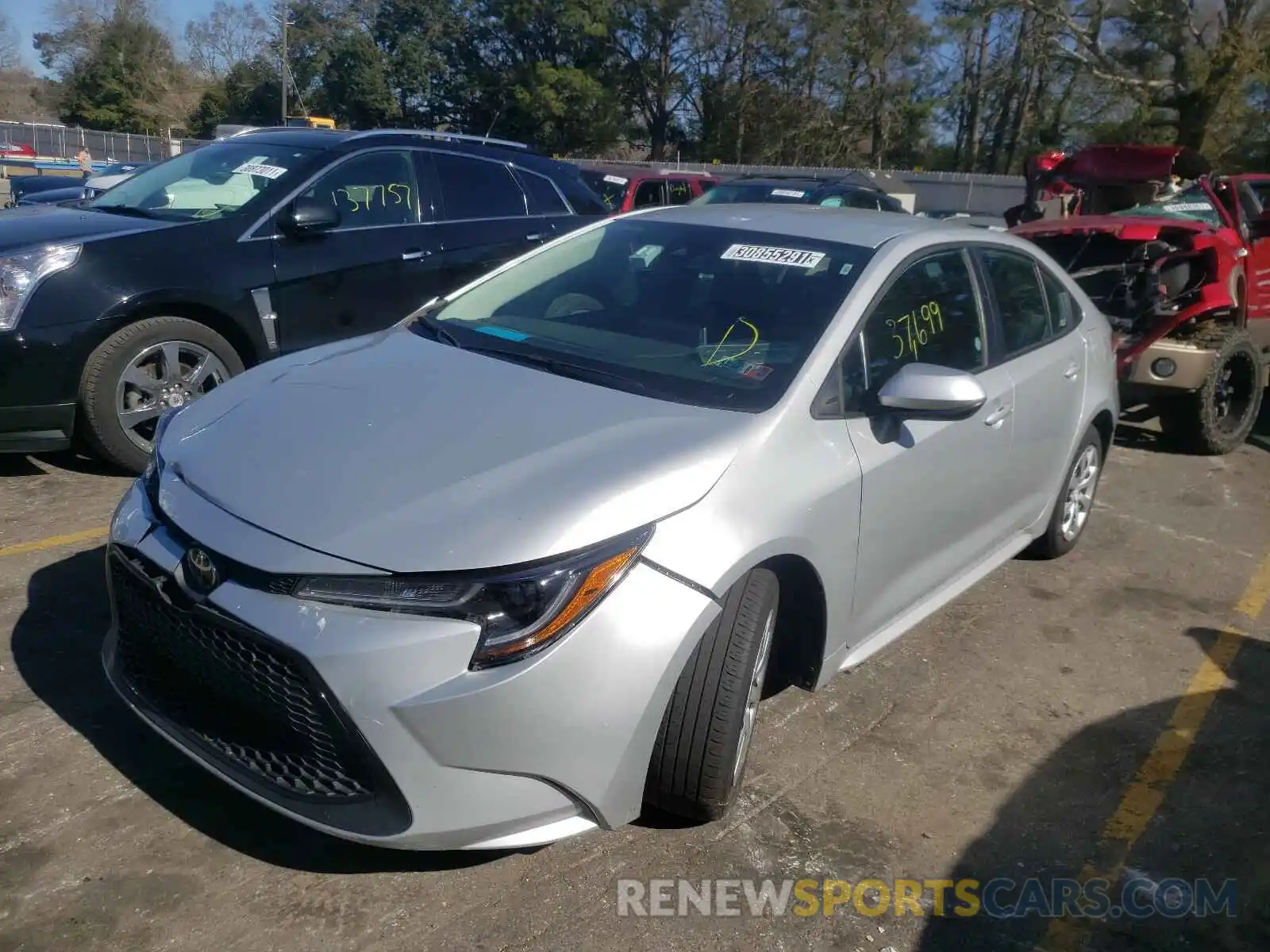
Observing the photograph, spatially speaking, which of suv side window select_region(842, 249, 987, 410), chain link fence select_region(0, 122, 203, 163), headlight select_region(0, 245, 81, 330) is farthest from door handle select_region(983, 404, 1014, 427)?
chain link fence select_region(0, 122, 203, 163)

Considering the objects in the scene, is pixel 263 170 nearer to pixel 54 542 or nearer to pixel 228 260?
pixel 228 260

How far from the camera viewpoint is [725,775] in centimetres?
284

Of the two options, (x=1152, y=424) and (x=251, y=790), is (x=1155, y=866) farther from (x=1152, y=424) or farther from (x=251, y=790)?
(x=1152, y=424)

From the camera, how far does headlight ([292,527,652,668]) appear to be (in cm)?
244

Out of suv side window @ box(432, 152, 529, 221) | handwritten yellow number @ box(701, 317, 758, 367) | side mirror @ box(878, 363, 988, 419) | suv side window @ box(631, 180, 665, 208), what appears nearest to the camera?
side mirror @ box(878, 363, 988, 419)

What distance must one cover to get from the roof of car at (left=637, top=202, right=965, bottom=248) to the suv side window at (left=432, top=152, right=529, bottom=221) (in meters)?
2.54

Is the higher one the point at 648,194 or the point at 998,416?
the point at 648,194

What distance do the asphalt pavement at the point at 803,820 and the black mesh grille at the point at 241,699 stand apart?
1.10 ft

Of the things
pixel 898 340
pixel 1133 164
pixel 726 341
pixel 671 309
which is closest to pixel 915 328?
pixel 898 340

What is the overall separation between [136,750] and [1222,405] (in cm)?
695

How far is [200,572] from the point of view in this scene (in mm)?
2607

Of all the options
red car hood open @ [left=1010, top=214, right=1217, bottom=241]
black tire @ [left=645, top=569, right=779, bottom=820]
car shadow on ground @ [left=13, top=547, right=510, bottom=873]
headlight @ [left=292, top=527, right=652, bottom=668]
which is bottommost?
car shadow on ground @ [left=13, top=547, right=510, bottom=873]

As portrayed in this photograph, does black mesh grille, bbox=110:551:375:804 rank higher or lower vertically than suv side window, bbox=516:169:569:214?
lower
